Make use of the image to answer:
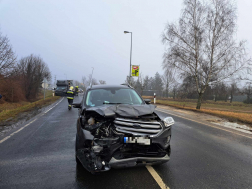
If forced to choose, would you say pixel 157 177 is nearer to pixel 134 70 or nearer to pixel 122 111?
pixel 122 111

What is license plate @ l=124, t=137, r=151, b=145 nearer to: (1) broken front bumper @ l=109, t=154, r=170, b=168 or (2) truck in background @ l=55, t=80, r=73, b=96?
(1) broken front bumper @ l=109, t=154, r=170, b=168

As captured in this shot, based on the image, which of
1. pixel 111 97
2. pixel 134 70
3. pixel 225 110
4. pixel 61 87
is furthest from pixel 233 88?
pixel 111 97

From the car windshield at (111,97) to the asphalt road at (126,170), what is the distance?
144 cm

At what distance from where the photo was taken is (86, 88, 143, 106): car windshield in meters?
4.42

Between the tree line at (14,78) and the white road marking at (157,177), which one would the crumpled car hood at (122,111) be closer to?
the white road marking at (157,177)

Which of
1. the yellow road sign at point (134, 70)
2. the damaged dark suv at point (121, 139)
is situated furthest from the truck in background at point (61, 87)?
the damaged dark suv at point (121, 139)

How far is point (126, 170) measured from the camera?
3.38m

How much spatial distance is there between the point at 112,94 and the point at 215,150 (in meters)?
3.19

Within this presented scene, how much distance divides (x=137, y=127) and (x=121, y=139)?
35 cm

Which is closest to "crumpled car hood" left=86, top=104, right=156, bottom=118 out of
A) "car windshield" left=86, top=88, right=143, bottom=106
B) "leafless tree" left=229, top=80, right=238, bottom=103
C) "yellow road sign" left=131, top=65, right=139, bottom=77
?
"car windshield" left=86, top=88, right=143, bottom=106

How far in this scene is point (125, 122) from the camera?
3018 millimetres

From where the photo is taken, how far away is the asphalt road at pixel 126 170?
2926mm

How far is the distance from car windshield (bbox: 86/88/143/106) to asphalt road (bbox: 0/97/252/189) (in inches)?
56.6

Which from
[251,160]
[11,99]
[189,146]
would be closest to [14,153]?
[189,146]
